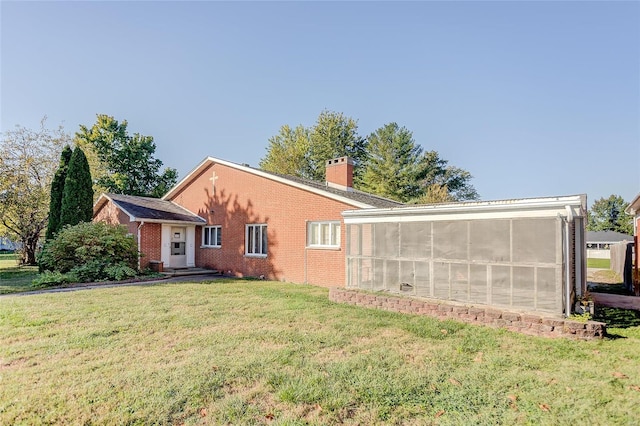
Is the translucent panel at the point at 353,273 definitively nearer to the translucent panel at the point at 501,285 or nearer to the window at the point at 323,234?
the window at the point at 323,234

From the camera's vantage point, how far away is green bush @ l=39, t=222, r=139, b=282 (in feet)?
43.7

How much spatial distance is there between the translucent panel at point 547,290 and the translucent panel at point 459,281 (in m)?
1.37

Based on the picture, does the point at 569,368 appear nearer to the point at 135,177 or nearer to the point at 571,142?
the point at 571,142

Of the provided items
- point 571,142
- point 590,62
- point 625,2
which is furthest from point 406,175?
point 625,2

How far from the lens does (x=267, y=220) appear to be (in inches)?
559

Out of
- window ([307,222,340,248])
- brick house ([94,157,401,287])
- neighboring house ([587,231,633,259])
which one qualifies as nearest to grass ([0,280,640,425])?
window ([307,222,340,248])

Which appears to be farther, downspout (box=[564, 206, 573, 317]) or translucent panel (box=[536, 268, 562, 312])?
translucent panel (box=[536, 268, 562, 312])

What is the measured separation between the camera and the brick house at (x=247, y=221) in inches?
480

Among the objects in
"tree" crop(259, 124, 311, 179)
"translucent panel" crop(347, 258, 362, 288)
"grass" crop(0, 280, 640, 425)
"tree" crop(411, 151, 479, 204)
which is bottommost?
"grass" crop(0, 280, 640, 425)

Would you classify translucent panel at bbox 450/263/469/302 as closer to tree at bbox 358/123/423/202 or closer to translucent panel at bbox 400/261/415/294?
translucent panel at bbox 400/261/415/294

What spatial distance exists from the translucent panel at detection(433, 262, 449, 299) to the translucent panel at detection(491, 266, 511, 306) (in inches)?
39.0

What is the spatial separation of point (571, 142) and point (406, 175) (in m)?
19.6

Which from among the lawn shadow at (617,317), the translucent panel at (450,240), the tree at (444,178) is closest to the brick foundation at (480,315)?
the translucent panel at (450,240)

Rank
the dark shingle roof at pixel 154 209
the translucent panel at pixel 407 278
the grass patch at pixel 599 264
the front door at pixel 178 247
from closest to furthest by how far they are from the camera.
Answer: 1. the translucent panel at pixel 407 278
2. the dark shingle roof at pixel 154 209
3. the front door at pixel 178 247
4. the grass patch at pixel 599 264
